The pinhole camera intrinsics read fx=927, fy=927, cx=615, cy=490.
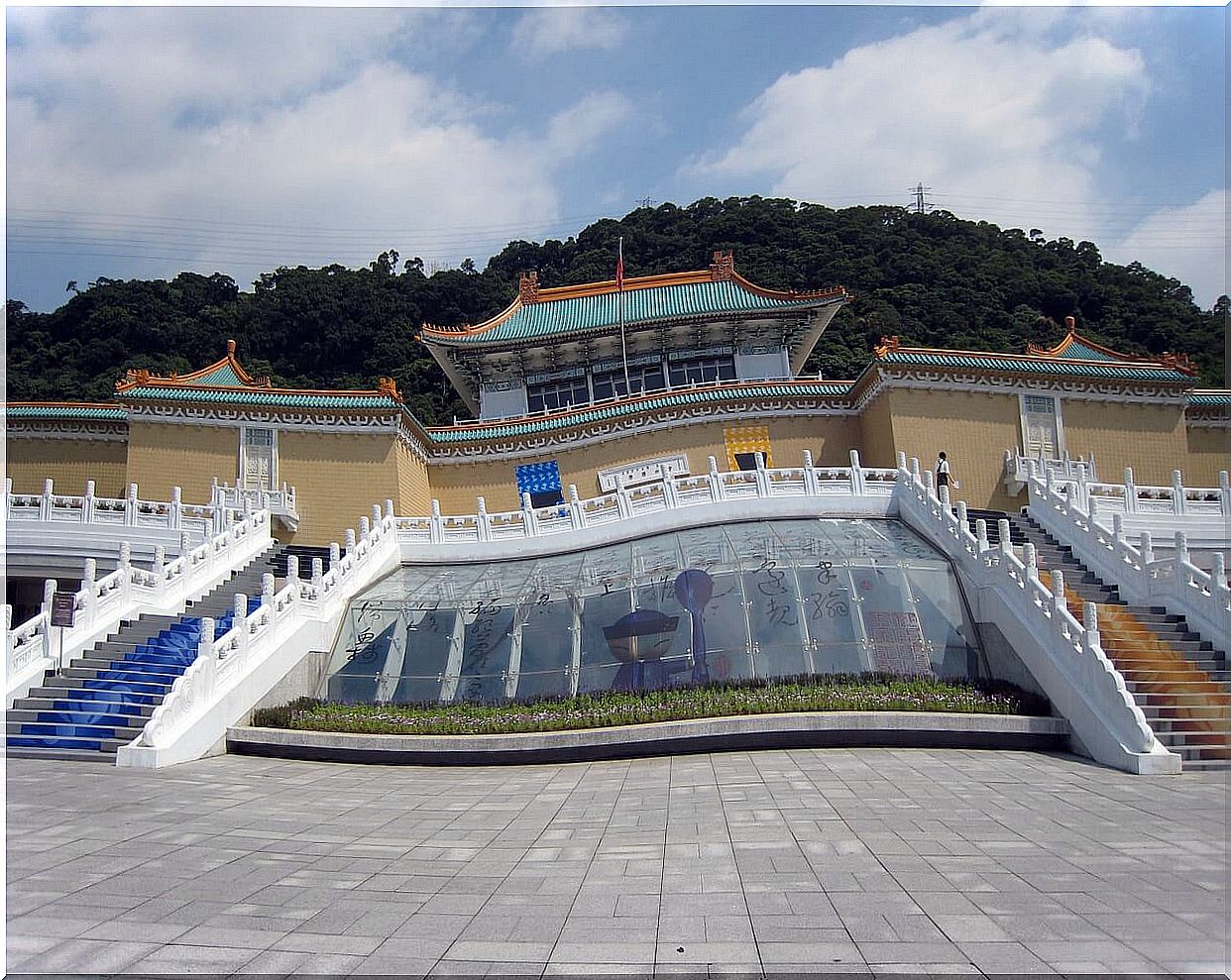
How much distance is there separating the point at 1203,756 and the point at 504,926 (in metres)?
10.1

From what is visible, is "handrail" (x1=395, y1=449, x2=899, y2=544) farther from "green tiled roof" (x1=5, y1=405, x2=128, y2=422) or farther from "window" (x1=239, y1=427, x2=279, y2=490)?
"green tiled roof" (x1=5, y1=405, x2=128, y2=422)

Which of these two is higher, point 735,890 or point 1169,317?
point 1169,317

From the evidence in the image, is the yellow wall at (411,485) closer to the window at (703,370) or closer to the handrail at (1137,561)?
the window at (703,370)

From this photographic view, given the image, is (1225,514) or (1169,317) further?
(1169,317)

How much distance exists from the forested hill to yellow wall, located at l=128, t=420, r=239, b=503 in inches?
984

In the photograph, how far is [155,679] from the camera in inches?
571

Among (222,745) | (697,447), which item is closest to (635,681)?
(222,745)

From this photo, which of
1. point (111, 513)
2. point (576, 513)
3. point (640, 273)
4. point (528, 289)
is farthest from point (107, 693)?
point (640, 273)

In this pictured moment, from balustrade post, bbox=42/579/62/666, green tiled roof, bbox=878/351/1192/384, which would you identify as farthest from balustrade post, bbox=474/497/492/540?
green tiled roof, bbox=878/351/1192/384

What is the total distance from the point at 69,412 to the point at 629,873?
27.9 metres

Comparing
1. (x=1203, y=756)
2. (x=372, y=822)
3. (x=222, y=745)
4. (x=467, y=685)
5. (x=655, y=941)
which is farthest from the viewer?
(x=467, y=685)

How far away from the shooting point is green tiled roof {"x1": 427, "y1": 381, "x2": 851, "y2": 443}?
29453 mm

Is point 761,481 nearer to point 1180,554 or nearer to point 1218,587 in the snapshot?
point 1180,554

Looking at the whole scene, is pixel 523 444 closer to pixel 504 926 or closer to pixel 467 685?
pixel 467 685
